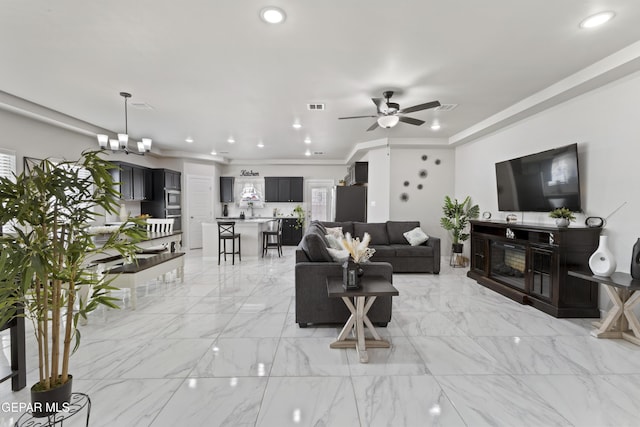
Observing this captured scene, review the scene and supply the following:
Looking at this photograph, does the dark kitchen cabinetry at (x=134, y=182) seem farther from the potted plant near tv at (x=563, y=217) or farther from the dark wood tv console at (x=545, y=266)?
the potted plant near tv at (x=563, y=217)

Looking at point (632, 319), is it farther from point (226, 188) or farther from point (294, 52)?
point (226, 188)

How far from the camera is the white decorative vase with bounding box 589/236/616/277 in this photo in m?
2.73

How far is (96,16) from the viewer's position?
222cm

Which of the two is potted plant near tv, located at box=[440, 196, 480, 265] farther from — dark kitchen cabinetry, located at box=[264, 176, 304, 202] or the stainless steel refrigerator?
dark kitchen cabinetry, located at box=[264, 176, 304, 202]

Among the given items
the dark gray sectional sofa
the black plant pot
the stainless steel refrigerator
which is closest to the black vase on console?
the dark gray sectional sofa

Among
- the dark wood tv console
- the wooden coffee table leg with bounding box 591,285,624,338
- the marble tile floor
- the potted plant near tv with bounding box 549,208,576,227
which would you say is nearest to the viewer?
the marble tile floor

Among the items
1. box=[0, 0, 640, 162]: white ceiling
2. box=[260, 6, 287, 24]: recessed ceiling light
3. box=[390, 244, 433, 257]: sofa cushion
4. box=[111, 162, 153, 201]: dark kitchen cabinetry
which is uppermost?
box=[0, 0, 640, 162]: white ceiling

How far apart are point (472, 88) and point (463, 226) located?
121 inches

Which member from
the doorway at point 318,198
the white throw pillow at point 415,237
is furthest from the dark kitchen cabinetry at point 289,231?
the white throw pillow at point 415,237

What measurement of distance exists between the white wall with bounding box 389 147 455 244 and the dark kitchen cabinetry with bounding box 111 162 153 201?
6005 mm

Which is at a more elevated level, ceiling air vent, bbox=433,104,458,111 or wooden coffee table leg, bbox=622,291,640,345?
ceiling air vent, bbox=433,104,458,111

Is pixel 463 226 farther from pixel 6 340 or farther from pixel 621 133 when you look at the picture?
pixel 6 340

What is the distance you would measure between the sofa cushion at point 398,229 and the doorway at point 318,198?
336 cm

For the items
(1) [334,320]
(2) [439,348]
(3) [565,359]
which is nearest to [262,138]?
(1) [334,320]
